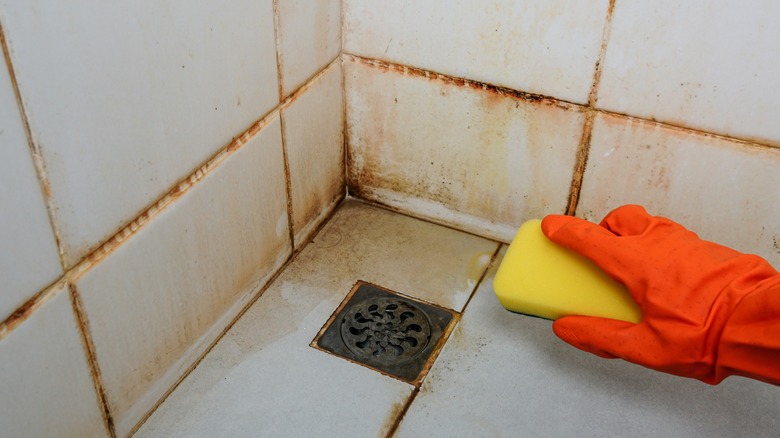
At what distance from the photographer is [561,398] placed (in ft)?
4.02

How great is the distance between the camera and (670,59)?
3.92 feet

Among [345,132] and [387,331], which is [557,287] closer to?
[387,331]

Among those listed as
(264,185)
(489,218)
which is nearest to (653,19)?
(489,218)

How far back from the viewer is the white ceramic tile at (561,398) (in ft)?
3.85

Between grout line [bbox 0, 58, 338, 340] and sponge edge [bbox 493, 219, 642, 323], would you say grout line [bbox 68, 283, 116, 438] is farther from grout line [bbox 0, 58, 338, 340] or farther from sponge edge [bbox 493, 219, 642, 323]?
sponge edge [bbox 493, 219, 642, 323]

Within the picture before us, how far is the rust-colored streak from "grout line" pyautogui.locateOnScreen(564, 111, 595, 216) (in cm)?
4

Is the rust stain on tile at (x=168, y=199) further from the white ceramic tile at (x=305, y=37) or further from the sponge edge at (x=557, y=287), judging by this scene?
the sponge edge at (x=557, y=287)

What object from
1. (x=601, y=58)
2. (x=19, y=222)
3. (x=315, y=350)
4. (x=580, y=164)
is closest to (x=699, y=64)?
(x=601, y=58)

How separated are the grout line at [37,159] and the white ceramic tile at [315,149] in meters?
0.53

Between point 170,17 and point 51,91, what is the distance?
219 mm

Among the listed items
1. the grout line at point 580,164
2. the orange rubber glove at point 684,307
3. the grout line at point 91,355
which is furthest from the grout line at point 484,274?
the grout line at point 91,355

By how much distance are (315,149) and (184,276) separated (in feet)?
1.43

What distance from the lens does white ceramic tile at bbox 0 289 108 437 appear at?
86 cm

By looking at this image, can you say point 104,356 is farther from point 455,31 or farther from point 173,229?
point 455,31
